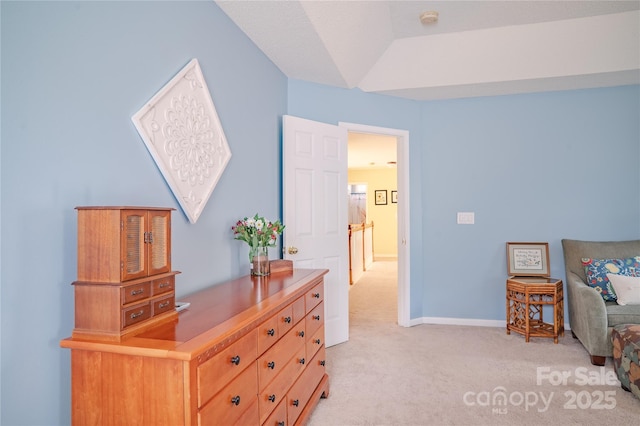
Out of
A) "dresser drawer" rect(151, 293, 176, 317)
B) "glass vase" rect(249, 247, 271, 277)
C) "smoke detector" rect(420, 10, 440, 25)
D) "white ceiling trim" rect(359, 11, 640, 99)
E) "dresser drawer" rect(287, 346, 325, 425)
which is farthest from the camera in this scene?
"white ceiling trim" rect(359, 11, 640, 99)

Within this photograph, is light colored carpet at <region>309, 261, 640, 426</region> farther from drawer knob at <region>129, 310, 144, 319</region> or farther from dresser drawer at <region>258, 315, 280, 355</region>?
drawer knob at <region>129, 310, 144, 319</region>

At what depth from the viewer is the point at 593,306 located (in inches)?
119

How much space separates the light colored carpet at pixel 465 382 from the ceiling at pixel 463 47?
2445 mm

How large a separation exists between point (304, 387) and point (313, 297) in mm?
504

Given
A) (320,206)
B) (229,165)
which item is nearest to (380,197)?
(320,206)

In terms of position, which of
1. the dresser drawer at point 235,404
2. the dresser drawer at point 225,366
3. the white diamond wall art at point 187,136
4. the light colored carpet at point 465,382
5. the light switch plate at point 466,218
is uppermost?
the white diamond wall art at point 187,136

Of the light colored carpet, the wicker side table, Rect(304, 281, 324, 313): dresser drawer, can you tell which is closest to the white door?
the light colored carpet

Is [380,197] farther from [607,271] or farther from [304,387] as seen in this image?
[304,387]

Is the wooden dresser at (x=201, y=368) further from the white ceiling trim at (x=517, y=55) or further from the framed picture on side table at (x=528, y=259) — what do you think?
the framed picture on side table at (x=528, y=259)

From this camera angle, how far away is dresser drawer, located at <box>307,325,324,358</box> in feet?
7.45

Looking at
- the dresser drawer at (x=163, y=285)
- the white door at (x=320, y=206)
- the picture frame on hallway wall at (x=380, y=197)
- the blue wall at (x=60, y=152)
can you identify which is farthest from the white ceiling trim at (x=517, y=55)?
the picture frame on hallway wall at (x=380, y=197)

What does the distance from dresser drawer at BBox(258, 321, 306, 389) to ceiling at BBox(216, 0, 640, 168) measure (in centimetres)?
198

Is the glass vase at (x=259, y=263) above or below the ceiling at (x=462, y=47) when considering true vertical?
below

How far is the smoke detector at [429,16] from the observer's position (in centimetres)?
331
